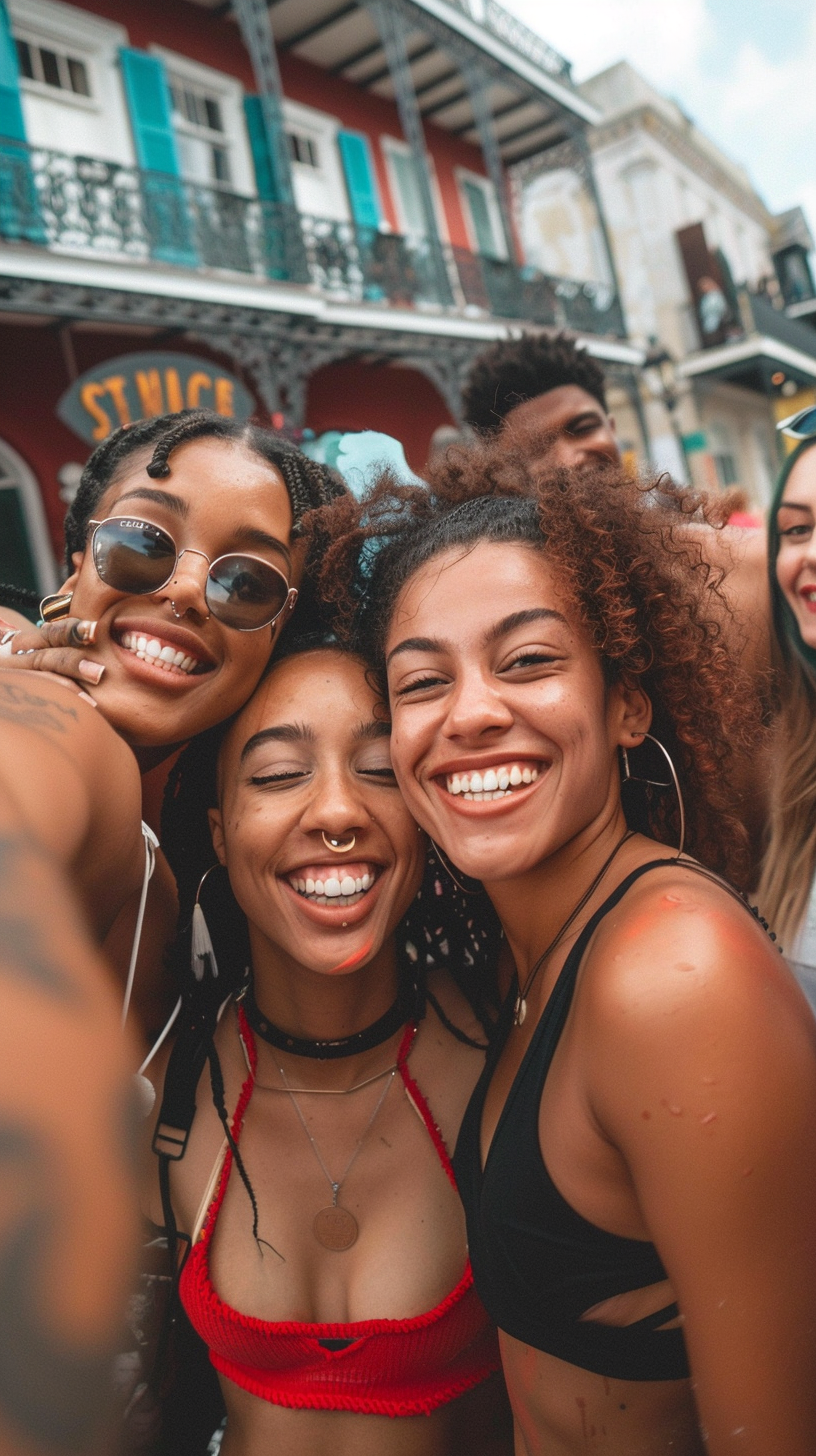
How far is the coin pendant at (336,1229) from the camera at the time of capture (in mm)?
1938

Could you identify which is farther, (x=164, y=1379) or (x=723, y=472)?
(x=723, y=472)

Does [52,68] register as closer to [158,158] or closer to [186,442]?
[158,158]

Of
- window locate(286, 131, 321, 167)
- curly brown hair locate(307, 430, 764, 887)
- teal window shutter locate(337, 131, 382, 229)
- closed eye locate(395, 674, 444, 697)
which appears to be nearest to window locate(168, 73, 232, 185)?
window locate(286, 131, 321, 167)

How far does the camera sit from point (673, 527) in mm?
1878

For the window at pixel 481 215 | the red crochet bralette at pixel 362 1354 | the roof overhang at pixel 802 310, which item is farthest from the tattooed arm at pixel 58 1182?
the roof overhang at pixel 802 310

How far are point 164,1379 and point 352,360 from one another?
11.4m

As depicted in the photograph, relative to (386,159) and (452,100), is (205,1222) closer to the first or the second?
(386,159)

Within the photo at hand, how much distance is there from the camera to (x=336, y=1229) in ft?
6.40

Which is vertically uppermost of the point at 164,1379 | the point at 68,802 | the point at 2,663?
the point at 2,663

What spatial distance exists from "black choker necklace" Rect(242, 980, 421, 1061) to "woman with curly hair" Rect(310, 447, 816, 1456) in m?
0.27

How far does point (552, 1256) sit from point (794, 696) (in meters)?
1.75

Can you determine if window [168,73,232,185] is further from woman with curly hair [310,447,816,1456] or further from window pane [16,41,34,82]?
woman with curly hair [310,447,816,1456]

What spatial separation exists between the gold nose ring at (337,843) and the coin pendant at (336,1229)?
29.3 inches

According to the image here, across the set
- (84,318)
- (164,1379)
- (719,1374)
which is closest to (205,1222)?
(164,1379)
